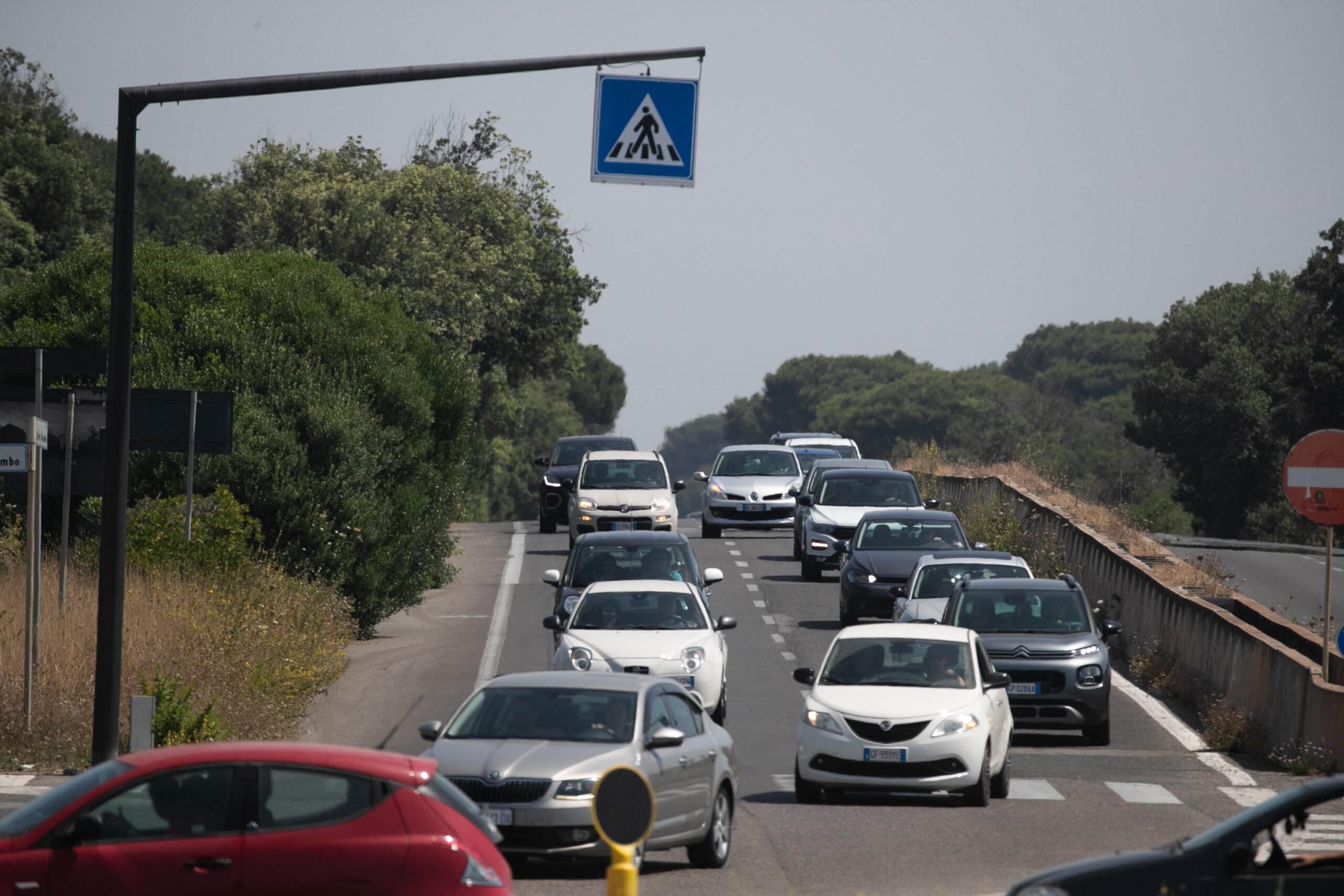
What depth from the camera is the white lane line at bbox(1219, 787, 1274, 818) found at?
14488 millimetres

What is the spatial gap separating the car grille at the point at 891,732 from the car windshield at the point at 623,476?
17.3 m

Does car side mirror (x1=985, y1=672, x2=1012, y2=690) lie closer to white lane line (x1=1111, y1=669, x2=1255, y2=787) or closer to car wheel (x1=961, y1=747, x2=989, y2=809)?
car wheel (x1=961, y1=747, x2=989, y2=809)

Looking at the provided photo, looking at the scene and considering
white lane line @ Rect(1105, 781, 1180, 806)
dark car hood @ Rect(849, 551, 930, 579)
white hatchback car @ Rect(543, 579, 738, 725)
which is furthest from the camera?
dark car hood @ Rect(849, 551, 930, 579)

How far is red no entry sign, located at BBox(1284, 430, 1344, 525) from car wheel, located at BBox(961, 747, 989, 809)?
5358 millimetres

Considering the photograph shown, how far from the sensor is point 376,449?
26.5m

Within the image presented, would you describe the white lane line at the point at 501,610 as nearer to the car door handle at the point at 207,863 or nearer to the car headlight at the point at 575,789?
the car headlight at the point at 575,789

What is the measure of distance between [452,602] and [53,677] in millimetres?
12603

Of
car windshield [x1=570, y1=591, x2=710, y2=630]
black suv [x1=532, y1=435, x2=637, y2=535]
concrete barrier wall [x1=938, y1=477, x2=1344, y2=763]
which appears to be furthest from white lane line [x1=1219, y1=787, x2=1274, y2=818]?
black suv [x1=532, y1=435, x2=637, y2=535]

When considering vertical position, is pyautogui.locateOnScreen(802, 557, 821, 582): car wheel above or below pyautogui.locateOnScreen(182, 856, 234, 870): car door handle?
below

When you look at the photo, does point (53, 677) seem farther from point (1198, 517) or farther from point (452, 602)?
point (1198, 517)

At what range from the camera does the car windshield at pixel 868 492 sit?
29.6m

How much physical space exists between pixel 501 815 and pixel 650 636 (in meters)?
7.57

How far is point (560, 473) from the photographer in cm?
3706

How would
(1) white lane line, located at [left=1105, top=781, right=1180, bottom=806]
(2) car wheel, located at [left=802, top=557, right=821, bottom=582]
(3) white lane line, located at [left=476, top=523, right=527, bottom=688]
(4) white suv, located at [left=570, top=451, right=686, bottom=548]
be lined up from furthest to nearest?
(4) white suv, located at [left=570, top=451, right=686, bottom=548] < (2) car wheel, located at [left=802, top=557, right=821, bottom=582] < (3) white lane line, located at [left=476, top=523, right=527, bottom=688] < (1) white lane line, located at [left=1105, top=781, right=1180, bottom=806]
